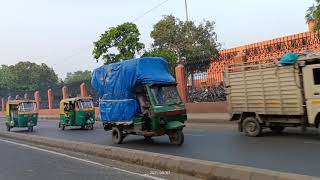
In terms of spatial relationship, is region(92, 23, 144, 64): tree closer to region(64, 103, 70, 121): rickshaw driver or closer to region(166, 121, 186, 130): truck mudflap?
region(64, 103, 70, 121): rickshaw driver

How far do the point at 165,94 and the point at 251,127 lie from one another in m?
3.43

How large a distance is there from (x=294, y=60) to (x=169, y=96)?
4300 millimetres

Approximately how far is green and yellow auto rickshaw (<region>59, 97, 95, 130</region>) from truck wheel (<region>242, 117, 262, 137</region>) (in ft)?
45.2

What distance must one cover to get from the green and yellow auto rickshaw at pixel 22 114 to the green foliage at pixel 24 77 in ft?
152

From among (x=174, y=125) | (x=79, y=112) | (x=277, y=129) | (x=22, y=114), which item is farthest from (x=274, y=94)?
(x=22, y=114)

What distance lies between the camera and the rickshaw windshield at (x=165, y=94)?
55.3ft

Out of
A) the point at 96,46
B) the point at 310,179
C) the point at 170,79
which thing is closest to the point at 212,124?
the point at 170,79

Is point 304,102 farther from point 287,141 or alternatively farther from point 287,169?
point 287,169

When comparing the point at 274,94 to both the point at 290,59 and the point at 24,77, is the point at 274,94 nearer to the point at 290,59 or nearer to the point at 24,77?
the point at 290,59

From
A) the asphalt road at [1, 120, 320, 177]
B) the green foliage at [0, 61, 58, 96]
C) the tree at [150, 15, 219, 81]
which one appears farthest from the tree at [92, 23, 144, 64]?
the green foliage at [0, 61, 58, 96]

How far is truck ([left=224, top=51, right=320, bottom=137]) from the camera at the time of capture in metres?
15.8

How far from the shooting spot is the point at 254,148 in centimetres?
1440

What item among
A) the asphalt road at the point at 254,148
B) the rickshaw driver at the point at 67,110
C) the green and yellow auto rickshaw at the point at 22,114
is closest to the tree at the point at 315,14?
the asphalt road at the point at 254,148

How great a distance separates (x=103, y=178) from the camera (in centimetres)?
1124
